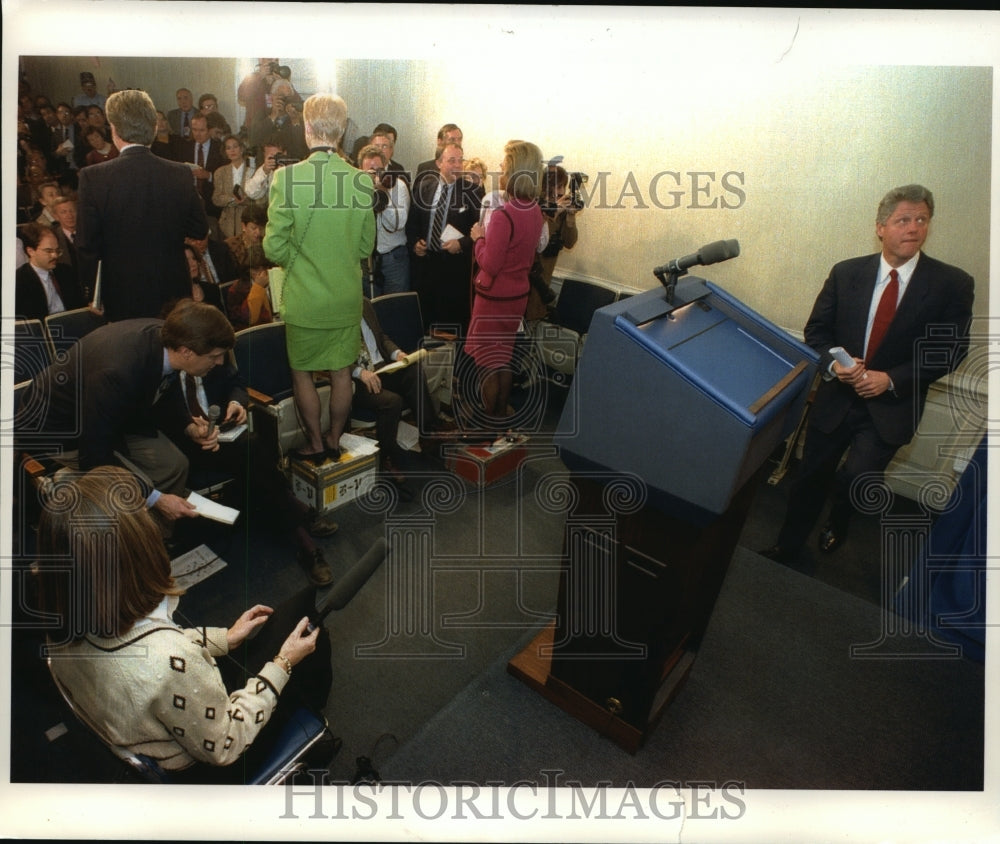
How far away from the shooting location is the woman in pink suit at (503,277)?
2766mm

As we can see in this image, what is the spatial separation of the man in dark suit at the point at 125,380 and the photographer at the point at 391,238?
1.13 m

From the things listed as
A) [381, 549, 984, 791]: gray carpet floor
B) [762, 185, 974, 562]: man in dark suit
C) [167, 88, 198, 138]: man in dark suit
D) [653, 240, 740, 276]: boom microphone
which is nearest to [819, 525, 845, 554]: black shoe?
[762, 185, 974, 562]: man in dark suit

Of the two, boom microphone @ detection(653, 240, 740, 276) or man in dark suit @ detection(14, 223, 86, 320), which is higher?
boom microphone @ detection(653, 240, 740, 276)

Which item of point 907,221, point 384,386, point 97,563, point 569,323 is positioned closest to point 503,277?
point 569,323

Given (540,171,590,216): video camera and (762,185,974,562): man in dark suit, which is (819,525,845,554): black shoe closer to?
(762,185,974,562): man in dark suit

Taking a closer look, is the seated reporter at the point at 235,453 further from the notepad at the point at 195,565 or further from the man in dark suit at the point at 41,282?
the man in dark suit at the point at 41,282

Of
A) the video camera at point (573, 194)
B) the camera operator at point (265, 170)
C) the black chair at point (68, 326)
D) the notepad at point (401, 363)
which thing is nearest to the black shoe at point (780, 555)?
the video camera at point (573, 194)

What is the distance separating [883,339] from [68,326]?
266 cm

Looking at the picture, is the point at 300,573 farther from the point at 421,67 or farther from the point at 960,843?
the point at 960,843

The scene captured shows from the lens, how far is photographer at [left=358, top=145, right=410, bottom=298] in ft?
10.3

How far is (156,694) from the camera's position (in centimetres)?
134

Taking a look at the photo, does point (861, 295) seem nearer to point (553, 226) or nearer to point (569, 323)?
point (553, 226)

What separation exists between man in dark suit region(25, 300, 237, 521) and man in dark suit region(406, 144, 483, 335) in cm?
134

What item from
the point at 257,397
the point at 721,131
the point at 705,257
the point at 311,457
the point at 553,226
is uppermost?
the point at 721,131
